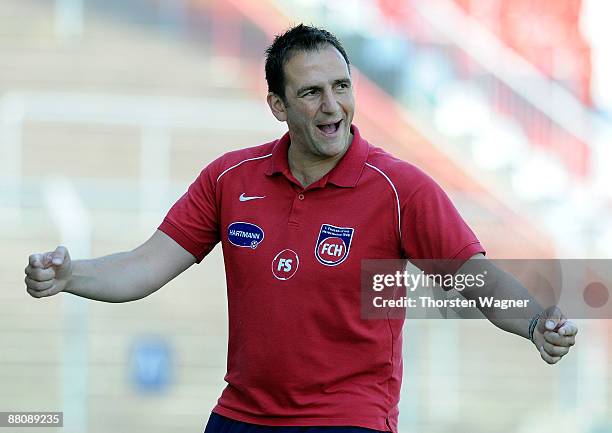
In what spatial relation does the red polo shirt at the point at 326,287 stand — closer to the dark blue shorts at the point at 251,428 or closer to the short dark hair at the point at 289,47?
the dark blue shorts at the point at 251,428

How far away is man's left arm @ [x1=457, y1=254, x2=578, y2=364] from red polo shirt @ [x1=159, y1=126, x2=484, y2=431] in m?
0.07

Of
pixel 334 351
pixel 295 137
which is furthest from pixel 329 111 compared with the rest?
pixel 334 351

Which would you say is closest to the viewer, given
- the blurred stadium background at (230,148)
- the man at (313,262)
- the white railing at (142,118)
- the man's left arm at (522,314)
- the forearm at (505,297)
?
the man's left arm at (522,314)

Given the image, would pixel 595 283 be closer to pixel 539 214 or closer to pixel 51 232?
pixel 539 214

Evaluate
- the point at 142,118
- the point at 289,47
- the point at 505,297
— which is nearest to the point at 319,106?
the point at 289,47

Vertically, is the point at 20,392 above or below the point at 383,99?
below

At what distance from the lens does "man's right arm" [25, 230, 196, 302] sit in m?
3.00

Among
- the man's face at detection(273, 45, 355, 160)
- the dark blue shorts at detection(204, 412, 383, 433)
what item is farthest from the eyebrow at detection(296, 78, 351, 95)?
the dark blue shorts at detection(204, 412, 383, 433)

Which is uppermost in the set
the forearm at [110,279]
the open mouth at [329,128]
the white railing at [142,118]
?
the white railing at [142,118]

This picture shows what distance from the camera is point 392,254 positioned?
3.02 metres

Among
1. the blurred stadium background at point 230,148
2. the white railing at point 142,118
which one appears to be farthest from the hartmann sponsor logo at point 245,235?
the white railing at point 142,118

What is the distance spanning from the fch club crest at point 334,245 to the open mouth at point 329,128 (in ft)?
0.90

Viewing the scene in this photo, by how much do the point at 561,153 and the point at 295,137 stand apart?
5.31 metres

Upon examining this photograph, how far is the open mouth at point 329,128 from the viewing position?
3137 mm
